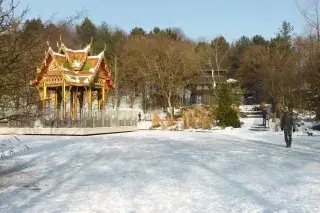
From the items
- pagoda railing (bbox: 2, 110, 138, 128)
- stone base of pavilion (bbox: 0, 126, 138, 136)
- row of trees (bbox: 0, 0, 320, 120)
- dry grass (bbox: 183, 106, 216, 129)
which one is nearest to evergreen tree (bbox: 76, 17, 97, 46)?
row of trees (bbox: 0, 0, 320, 120)

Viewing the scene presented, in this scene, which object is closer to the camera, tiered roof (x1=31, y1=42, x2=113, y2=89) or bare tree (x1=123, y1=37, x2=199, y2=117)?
tiered roof (x1=31, y1=42, x2=113, y2=89)

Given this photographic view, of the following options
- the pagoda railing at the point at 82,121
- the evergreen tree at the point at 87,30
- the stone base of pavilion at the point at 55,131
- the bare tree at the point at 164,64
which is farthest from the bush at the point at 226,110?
the evergreen tree at the point at 87,30

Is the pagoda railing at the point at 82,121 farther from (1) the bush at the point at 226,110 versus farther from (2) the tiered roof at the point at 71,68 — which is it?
(1) the bush at the point at 226,110

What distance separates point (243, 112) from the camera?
2025 inches

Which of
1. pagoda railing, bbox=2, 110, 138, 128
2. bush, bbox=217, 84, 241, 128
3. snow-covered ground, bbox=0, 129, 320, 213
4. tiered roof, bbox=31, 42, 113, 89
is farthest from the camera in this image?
bush, bbox=217, 84, 241, 128

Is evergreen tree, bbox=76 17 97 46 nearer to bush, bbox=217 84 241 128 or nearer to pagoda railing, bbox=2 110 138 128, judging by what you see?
bush, bbox=217 84 241 128

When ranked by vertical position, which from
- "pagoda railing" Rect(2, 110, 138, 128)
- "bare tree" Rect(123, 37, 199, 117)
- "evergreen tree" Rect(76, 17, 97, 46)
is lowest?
"pagoda railing" Rect(2, 110, 138, 128)

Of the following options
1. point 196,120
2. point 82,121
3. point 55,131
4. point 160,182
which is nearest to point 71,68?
point 82,121

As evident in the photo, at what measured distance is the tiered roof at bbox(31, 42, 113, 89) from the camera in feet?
95.5

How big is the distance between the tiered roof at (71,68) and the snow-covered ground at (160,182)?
1442 cm

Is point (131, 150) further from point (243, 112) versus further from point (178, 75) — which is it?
point (178, 75)

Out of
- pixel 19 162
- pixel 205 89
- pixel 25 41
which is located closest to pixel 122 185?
pixel 25 41

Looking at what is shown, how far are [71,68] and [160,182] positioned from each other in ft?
71.6

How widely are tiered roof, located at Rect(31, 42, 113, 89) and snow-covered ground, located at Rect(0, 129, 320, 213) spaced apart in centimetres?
1442
